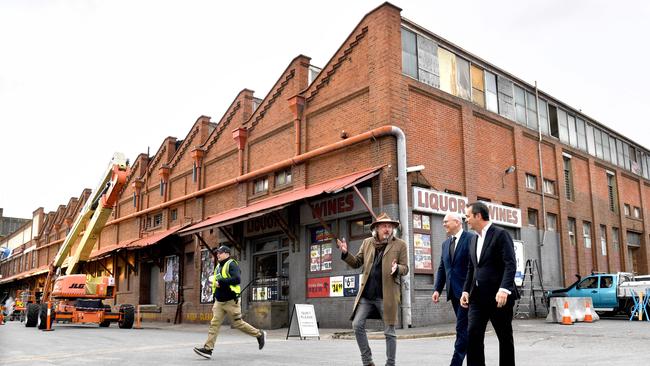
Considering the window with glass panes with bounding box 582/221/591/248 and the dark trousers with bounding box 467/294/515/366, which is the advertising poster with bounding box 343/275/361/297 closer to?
the dark trousers with bounding box 467/294/515/366

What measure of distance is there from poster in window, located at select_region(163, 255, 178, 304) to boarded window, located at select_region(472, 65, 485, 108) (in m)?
16.0

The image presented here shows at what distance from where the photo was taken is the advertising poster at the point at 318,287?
1820 centimetres

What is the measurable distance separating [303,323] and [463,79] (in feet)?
38.2

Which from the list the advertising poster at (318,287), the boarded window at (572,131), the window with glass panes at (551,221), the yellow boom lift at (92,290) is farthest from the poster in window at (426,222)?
the boarded window at (572,131)

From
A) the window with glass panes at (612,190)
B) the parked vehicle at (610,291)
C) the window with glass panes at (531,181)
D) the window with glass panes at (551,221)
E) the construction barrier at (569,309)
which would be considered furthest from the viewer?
the window with glass panes at (612,190)

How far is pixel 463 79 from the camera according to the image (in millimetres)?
21000

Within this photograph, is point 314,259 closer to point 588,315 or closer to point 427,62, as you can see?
point 427,62

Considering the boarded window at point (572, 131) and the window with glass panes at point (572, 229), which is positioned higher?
the boarded window at point (572, 131)

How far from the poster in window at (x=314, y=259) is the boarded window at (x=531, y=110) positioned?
36.1 ft

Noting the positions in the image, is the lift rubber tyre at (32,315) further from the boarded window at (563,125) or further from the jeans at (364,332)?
the boarded window at (563,125)

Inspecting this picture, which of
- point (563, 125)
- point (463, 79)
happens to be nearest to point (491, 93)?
point (463, 79)

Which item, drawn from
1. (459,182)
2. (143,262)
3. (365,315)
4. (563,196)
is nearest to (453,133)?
(459,182)

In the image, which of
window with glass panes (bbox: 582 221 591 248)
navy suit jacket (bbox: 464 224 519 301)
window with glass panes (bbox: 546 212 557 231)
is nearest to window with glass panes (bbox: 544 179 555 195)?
window with glass panes (bbox: 546 212 557 231)

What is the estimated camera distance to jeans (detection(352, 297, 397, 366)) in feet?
22.0
